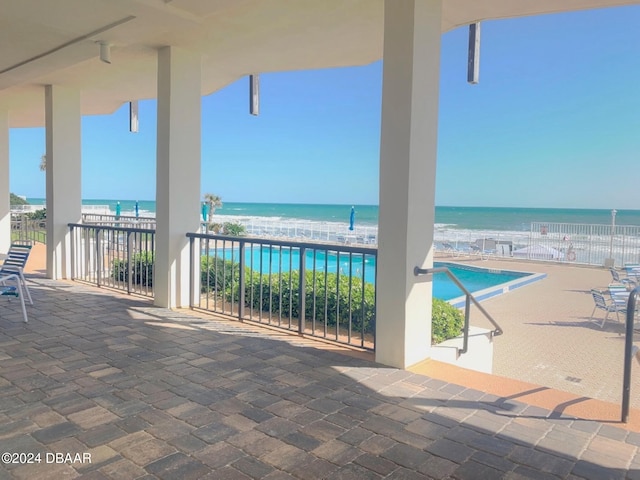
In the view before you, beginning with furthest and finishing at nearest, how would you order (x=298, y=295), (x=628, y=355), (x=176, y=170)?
(x=176, y=170), (x=298, y=295), (x=628, y=355)

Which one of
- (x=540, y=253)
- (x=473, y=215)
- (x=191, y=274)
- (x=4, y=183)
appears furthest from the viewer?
(x=473, y=215)

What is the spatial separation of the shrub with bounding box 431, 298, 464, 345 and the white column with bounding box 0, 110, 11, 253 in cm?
887

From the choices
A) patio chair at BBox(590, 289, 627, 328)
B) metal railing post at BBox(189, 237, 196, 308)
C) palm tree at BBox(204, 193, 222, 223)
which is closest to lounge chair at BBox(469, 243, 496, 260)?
patio chair at BBox(590, 289, 627, 328)

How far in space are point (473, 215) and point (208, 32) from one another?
43475 millimetres

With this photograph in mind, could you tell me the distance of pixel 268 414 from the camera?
101 inches

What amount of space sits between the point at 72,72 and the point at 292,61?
Result: 3.18 meters

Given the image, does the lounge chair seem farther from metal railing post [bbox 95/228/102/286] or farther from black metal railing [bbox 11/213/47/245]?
black metal railing [bbox 11/213/47/245]

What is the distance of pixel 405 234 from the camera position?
10.7 ft

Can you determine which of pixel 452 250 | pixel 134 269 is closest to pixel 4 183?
pixel 134 269

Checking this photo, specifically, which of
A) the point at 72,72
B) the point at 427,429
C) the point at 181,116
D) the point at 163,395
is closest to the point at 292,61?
the point at 181,116

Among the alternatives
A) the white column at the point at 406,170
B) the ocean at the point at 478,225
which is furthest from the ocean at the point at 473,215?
the white column at the point at 406,170

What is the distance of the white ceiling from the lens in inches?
149

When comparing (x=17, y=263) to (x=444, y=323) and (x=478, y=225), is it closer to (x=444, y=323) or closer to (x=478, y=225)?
(x=444, y=323)

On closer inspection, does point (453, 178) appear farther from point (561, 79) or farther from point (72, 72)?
point (72, 72)
